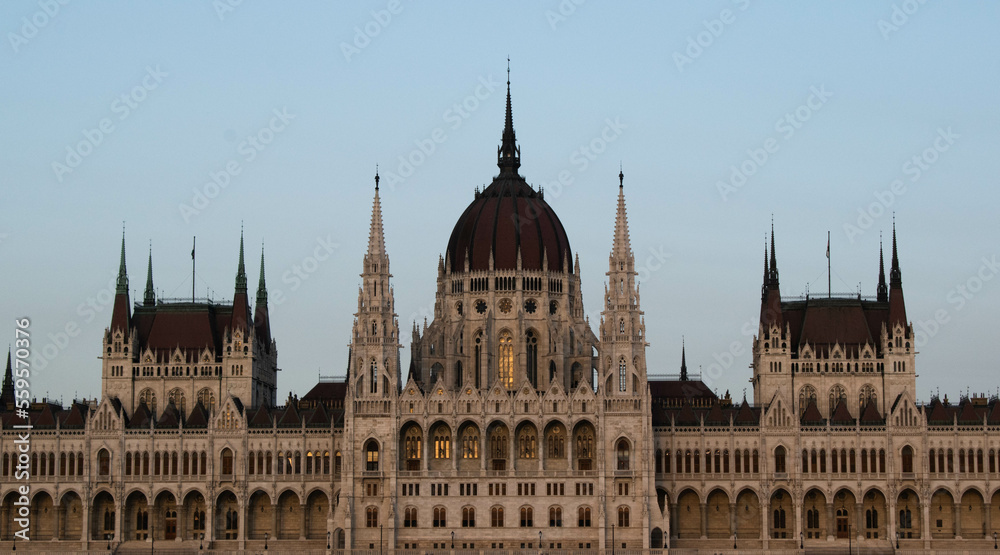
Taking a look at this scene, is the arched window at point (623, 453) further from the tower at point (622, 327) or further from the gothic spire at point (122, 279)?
the gothic spire at point (122, 279)

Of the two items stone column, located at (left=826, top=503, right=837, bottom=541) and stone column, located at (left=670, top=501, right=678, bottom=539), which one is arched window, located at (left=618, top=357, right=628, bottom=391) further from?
stone column, located at (left=826, top=503, right=837, bottom=541)

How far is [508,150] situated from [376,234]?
19311 mm

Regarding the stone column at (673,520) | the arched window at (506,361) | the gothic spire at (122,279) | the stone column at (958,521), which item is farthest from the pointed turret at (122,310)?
the stone column at (958,521)

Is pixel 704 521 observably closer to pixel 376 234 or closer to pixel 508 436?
pixel 508 436

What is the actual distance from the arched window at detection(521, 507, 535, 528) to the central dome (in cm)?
2331

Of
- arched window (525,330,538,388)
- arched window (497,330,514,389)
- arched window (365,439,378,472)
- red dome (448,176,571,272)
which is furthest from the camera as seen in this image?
red dome (448,176,571,272)

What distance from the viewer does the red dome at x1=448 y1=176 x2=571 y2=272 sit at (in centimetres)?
16125

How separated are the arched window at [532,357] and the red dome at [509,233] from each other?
239 inches

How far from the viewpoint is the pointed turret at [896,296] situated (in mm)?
160375

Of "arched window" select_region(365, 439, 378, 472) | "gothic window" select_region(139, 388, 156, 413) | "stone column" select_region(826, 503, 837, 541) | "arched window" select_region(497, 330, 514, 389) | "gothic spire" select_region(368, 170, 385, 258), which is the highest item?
"gothic spire" select_region(368, 170, 385, 258)

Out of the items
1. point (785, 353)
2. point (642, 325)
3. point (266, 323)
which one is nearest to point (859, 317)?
point (785, 353)

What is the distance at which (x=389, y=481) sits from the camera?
14838 centimetres

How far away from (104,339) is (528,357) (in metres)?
38.1

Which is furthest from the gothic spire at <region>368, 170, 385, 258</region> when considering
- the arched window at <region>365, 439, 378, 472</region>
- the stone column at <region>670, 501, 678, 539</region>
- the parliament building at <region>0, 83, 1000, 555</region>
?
the stone column at <region>670, 501, 678, 539</region>
